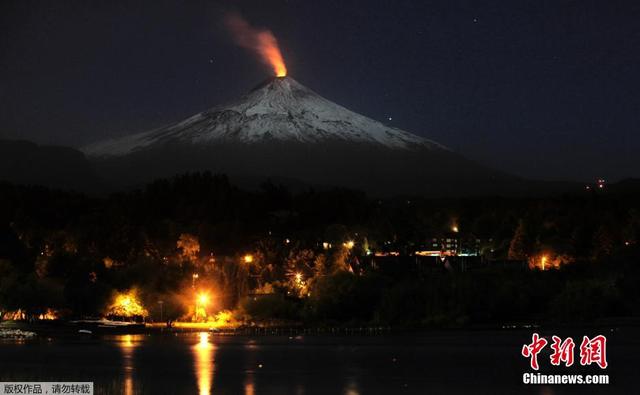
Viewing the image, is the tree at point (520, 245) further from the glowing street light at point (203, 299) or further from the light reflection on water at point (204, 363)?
the light reflection on water at point (204, 363)

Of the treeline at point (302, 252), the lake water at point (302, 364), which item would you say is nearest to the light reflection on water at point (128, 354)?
the lake water at point (302, 364)

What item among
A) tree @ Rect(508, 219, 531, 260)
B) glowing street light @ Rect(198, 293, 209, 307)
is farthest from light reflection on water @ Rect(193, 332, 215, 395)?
tree @ Rect(508, 219, 531, 260)

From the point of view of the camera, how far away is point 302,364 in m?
47.5

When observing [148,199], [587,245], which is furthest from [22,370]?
[148,199]

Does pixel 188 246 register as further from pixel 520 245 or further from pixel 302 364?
pixel 302 364

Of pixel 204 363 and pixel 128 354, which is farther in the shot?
pixel 128 354

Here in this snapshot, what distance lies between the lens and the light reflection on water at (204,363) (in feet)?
133

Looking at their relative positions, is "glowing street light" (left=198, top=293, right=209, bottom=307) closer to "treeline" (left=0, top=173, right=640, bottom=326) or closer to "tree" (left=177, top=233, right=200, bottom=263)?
"treeline" (left=0, top=173, right=640, bottom=326)

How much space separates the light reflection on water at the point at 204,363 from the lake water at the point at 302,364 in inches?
1.7

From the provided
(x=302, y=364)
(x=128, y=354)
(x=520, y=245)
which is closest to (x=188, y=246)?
(x=520, y=245)

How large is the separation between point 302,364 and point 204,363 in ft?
12.4

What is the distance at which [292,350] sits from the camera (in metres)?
54.0

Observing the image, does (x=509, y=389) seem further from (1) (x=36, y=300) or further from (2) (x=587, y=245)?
(2) (x=587, y=245)

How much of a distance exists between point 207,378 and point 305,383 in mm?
3573
